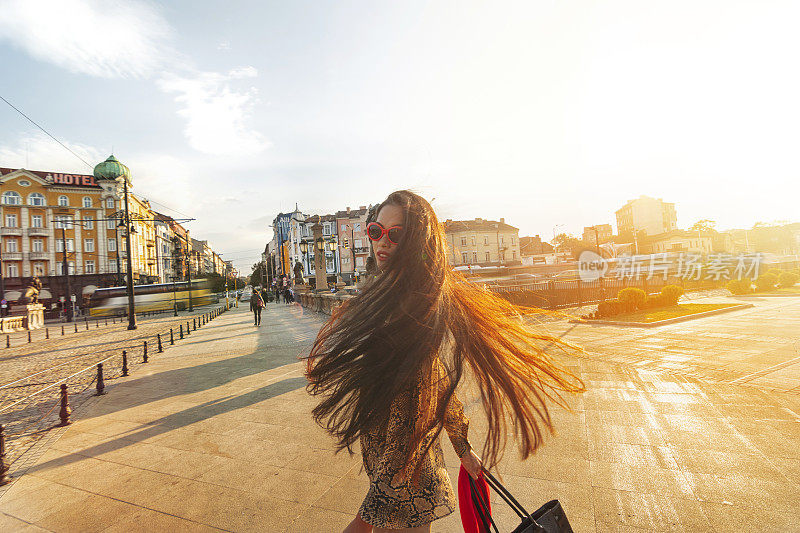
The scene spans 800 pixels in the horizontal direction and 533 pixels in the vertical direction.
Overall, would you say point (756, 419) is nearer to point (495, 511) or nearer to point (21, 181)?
point (495, 511)

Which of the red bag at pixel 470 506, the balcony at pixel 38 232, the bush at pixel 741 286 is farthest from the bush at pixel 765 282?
the balcony at pixel 38 232

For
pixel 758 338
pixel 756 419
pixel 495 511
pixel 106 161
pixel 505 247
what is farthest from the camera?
pixel 505 247

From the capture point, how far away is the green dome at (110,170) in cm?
5469

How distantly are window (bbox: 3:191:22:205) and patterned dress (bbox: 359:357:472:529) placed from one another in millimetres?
67322

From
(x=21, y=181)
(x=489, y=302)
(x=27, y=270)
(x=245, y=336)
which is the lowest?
(x=245, y=336)

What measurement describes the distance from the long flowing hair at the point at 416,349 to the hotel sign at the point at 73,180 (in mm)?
67494

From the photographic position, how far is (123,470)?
14.5ft

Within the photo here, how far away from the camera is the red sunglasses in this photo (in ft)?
5.72

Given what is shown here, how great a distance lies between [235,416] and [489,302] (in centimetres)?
555

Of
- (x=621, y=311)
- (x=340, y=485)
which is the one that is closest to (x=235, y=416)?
(x=340, y=485)

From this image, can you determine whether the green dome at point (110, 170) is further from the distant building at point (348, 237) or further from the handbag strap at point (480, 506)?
the handbag strap at point (480, 506)

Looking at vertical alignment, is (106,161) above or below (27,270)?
above

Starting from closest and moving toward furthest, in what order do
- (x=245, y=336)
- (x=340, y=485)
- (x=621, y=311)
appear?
(x=340, y=485)
(x=621, y=311)
(x=245, y=336)

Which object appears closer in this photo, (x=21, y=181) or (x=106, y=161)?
(x=21, y=181)
